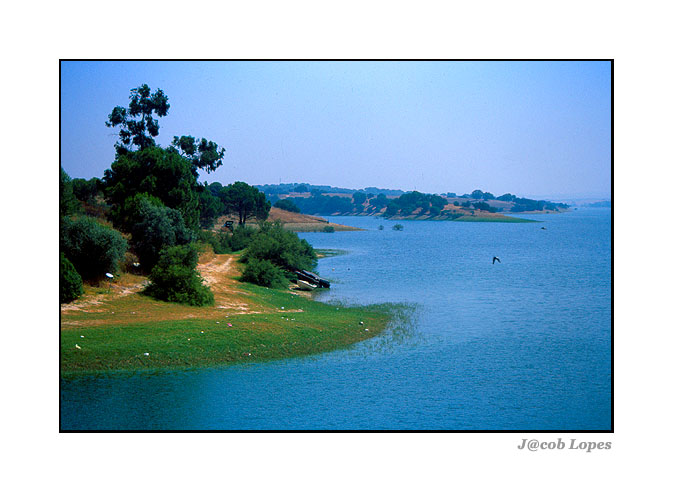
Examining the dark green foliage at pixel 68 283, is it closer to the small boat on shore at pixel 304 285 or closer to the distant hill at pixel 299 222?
the small boat on shore at pixel 304 285

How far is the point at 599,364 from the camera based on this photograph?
21672 mm

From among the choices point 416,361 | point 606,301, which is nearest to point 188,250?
point 416,361

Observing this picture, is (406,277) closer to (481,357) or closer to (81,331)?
(481,357)

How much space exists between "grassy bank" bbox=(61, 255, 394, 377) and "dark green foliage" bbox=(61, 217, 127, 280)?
3.83ft

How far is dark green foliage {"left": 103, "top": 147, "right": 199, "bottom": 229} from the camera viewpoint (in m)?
36.8

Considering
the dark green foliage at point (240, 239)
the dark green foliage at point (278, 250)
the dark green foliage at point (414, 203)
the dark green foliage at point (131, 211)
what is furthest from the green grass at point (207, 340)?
the dark green foliage at point (414, 203)

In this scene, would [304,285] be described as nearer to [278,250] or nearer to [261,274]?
[261,274]

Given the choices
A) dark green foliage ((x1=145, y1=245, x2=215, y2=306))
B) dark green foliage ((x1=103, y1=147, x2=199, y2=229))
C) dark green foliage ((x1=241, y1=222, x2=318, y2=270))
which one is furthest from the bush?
dark green foliage ((x1=145, y1=245, x2=215, y2=306))

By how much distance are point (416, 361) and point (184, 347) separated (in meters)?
8.19

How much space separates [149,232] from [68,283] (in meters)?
10.2

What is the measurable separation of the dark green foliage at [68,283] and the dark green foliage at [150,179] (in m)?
12.6

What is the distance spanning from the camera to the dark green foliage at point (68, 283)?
23145 mm

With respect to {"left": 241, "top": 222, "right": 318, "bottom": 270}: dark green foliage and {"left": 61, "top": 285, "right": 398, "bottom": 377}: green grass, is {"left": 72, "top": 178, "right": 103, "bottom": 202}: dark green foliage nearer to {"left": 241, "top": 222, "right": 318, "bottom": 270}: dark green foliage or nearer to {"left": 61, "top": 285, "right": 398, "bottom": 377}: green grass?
{"left": 241, "top": 222, "right": 318, "bottom": 270}: dark green foliage

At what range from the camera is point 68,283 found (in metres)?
23.3
